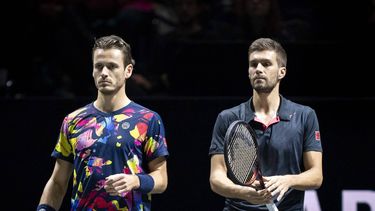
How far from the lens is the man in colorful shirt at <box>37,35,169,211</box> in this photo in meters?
4.66

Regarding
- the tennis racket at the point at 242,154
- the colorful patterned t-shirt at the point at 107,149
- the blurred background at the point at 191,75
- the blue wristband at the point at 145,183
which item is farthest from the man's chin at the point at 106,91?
the blurred background at the point at 191,75

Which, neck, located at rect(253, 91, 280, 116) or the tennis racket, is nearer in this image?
the tennis racket

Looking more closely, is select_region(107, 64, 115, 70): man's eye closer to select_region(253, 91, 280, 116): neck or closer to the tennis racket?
the tennis racket

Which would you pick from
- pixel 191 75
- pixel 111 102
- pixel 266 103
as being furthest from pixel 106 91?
pixel 191 75

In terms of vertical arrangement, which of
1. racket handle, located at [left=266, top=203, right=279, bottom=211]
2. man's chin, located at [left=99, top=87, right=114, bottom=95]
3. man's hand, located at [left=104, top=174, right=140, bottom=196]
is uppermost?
man's chin, located at [left=99, top=87, right=114, bottom=95]

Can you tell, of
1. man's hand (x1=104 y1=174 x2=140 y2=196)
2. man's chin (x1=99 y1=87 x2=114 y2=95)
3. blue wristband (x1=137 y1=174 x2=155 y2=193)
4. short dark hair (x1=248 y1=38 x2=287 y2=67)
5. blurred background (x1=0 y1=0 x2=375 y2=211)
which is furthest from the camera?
blurred background (x1=0 y1=0 x2=375 y2=211)

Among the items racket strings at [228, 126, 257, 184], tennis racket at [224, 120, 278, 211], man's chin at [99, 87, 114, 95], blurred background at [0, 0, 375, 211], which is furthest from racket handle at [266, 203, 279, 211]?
blurred background at [0, 0, 375, 211]

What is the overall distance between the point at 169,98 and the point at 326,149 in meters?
1.18

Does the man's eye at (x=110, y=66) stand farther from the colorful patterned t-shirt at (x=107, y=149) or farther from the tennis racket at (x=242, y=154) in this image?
the tennis racket at (x=242, y=154)

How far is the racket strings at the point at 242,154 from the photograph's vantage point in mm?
4449

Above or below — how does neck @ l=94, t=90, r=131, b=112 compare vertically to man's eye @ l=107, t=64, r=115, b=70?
below

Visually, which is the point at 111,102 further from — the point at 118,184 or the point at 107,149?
the point at 118,184

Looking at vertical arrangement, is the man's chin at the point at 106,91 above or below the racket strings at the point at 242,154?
above

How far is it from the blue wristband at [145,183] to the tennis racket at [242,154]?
458 millimetres
